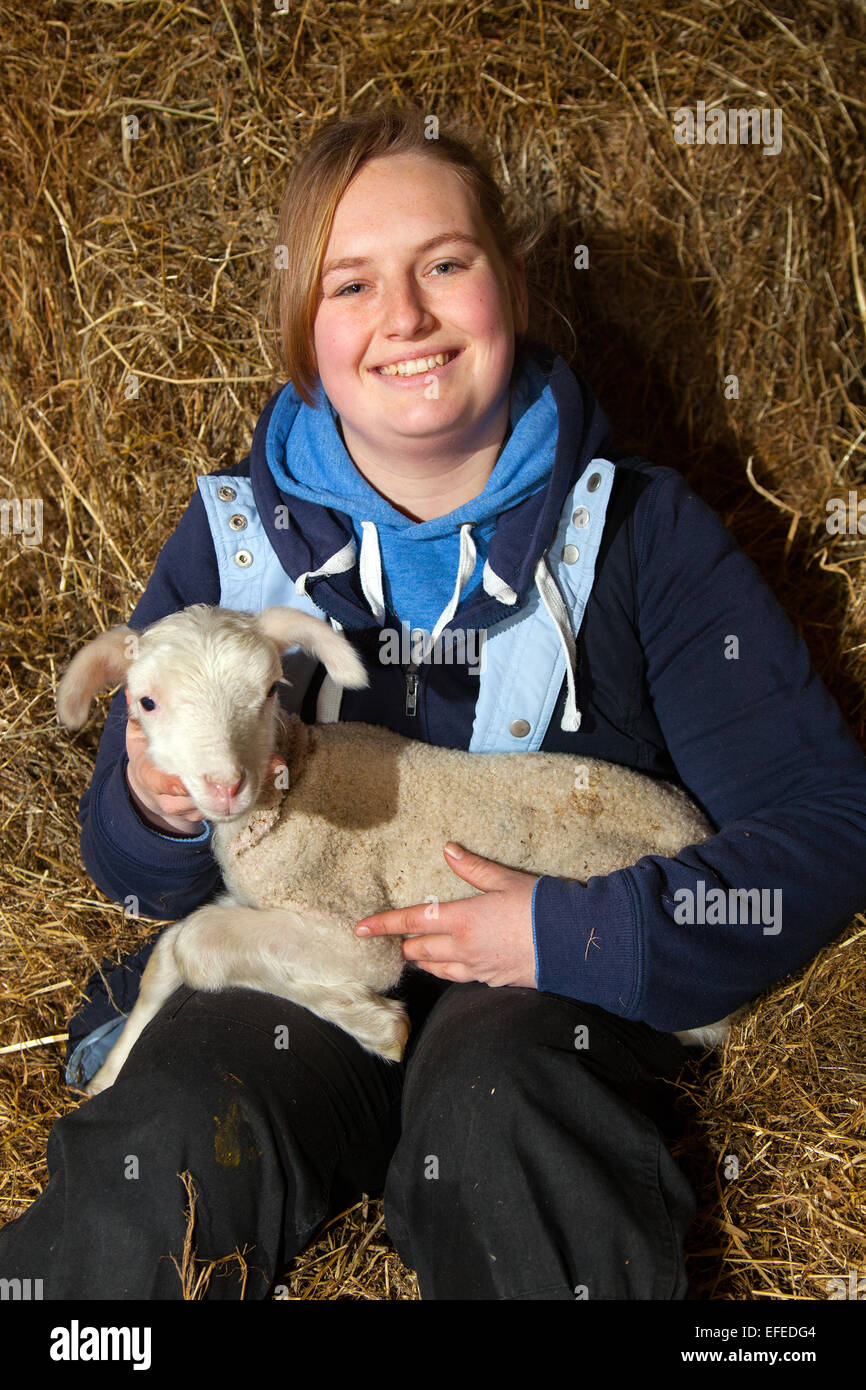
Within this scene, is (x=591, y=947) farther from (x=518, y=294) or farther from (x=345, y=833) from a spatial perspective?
(x=518, y=294)

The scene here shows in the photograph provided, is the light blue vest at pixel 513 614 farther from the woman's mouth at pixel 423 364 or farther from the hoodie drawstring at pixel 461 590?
the woman's mouth at pixel 423 364

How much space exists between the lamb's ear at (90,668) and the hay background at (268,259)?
895 mm

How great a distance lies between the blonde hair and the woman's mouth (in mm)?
228

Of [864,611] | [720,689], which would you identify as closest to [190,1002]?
[720,689]

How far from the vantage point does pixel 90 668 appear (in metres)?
1.92

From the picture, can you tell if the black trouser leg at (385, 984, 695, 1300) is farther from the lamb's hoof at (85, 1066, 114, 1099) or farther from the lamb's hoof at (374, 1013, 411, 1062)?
the lamb's hoof at (85, 1066, 114, 1099)

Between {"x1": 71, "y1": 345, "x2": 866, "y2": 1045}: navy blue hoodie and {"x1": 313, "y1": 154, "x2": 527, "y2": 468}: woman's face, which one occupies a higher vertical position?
{"x1": 313, "y1": 154, "x2": 527, "y2": 468}: woman's face

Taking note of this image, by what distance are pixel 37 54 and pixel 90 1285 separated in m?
2.94

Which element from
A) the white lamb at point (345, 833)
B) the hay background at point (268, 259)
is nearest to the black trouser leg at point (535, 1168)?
the white lamb at point (345, 833)

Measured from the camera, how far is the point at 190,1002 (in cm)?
193

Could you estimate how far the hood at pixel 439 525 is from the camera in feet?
6.75

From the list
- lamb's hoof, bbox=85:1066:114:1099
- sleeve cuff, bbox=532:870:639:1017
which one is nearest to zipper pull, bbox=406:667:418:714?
sleeve cuff, bbox=532:870:639:1017

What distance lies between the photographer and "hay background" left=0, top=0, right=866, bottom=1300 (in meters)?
2.77
